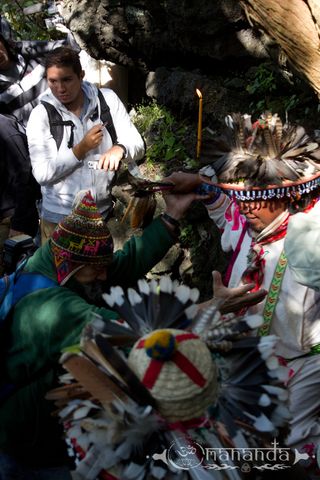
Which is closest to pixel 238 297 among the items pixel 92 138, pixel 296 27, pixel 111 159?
pixel 296 27

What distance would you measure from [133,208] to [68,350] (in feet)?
4.42

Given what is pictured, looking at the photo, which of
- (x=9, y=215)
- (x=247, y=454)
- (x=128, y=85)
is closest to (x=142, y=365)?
(x=247, y=454)

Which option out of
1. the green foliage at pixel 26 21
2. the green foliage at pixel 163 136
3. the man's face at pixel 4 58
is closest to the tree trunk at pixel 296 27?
the man's face at pixel 4 58

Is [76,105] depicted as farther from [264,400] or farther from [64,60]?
[264,400]

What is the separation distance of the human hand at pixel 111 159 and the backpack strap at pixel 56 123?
0.29 m

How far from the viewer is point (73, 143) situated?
4.37 meters

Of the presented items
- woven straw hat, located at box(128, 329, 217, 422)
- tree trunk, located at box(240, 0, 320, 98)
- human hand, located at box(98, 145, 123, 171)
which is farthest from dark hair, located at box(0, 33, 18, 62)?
woven straw hat, located at box(128, 329, 217, 422)

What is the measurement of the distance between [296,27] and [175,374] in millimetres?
2232

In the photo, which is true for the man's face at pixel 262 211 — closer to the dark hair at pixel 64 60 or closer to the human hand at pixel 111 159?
the human hand at pixel 111 159

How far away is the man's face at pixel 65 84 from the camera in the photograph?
4297 mm

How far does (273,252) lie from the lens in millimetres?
2990

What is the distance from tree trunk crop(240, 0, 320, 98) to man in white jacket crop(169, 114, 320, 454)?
22.2 inches

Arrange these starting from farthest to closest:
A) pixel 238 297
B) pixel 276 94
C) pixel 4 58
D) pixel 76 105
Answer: pixel 276 94 < pixel 4 58 < pixel 76 105 < pixel 238 297

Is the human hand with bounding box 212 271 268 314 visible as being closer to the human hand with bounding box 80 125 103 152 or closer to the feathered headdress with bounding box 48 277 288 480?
the feathered headdress with bounding box 48 277 288 480
